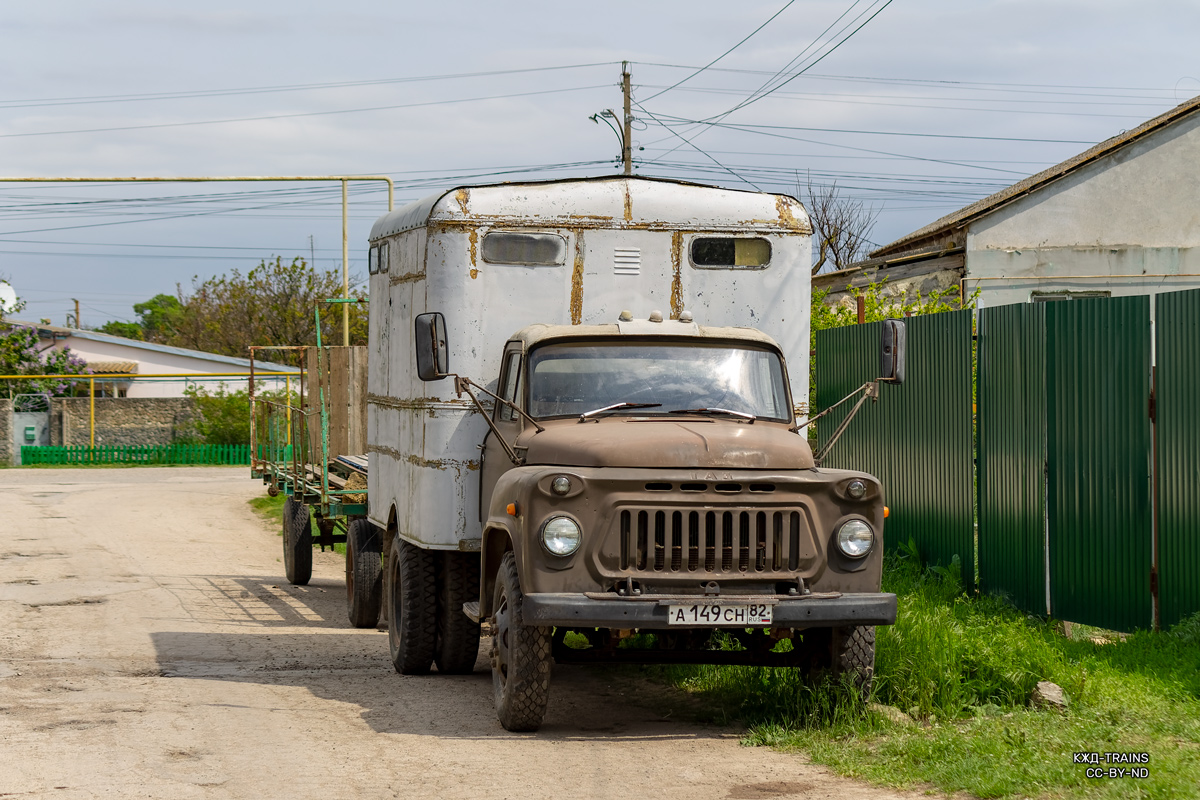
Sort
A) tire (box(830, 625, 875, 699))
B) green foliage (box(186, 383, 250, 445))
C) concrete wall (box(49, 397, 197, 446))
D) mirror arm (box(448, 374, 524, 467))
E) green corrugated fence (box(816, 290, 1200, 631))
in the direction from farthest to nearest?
1. concrete wall (box(49, 397, 197, 446))
2. green foliage (box(186, 383, 250, 445))
3. green corrugated fence (box(816, 290, 1200, 631))
4. mirror arm (box(448, 374, 524, 467))
5. tire (box(830, 625, 875, 699))

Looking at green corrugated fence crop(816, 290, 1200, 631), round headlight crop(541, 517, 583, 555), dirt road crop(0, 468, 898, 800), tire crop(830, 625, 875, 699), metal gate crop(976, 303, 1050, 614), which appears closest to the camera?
dirt road crop(0, 468, 898, 800)

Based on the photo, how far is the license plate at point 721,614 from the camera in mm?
6988

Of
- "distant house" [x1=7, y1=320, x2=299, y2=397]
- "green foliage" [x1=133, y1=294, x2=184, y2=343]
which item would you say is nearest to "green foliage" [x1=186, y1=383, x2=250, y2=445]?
"distant house" [x1=7, y1=320, x2=299, y2=397]

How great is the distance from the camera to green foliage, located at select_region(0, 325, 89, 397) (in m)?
48.3

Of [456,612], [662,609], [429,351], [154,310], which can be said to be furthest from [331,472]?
[154,310]

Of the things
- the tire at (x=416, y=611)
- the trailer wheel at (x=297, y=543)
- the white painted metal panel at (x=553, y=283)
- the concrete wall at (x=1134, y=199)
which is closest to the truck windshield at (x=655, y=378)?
the white painted metal panel at (x=553, y=283)

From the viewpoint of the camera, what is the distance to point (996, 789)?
6.09m

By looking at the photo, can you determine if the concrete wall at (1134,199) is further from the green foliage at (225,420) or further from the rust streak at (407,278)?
the green foliage at (225,420)

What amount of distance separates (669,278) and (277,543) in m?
12.8

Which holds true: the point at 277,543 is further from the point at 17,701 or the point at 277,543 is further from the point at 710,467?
the point at 710,467

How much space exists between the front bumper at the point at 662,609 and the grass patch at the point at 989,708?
2.12 feet

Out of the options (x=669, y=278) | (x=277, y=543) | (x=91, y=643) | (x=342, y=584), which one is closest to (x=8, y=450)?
(x=277, y=543)

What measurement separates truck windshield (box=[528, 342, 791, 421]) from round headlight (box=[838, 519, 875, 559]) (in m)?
1.27

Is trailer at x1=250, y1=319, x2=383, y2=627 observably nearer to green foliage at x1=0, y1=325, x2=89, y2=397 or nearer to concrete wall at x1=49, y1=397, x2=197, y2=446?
concrete wall at x1=49, y1=397, x2=197, y2=446
